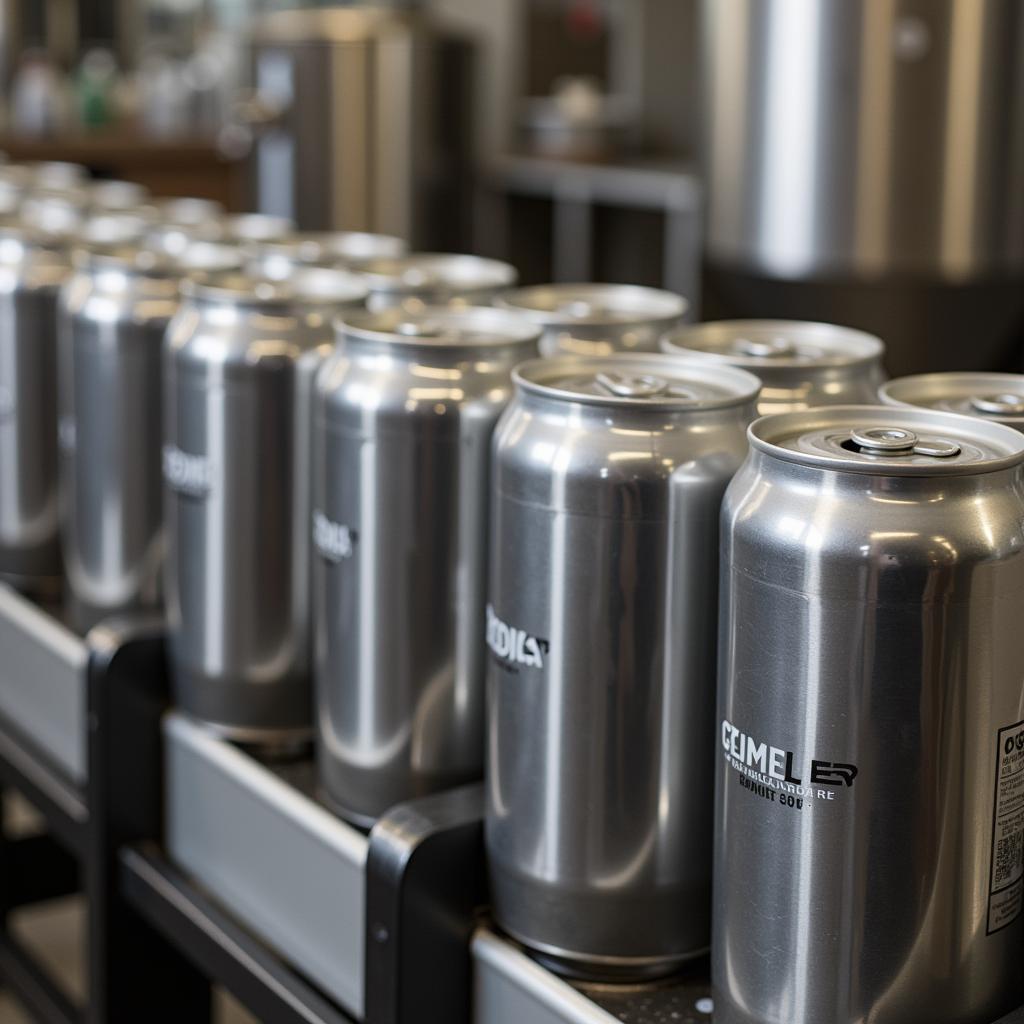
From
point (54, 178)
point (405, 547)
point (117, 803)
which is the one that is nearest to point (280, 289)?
point (405, 547)

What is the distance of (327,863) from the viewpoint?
2.77ft

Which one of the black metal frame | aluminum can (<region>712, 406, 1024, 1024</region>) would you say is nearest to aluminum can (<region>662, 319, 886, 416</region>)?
aluminum can (<region>712, 406, 1024, 1024</region>)

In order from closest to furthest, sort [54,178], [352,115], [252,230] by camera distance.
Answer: [252,230] → [54,178] → [352,115]

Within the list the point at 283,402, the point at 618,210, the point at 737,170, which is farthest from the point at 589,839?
the point at 618,210

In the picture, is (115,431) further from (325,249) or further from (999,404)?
(999,404)

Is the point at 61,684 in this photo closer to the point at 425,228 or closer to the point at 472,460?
the point at 472,460

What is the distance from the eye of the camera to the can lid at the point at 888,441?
1.85 feet

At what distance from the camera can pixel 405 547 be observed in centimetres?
79

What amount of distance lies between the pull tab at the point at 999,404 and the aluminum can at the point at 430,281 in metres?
0.36

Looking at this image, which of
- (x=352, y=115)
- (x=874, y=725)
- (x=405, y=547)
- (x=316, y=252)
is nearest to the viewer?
(x=874, y=725)

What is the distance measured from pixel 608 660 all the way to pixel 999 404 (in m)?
0.22

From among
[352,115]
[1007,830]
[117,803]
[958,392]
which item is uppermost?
[352,115]

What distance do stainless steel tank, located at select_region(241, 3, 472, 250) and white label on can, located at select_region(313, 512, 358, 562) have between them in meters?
2.82

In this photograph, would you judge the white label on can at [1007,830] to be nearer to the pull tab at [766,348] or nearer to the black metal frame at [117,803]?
the pull tab at [766,348]
